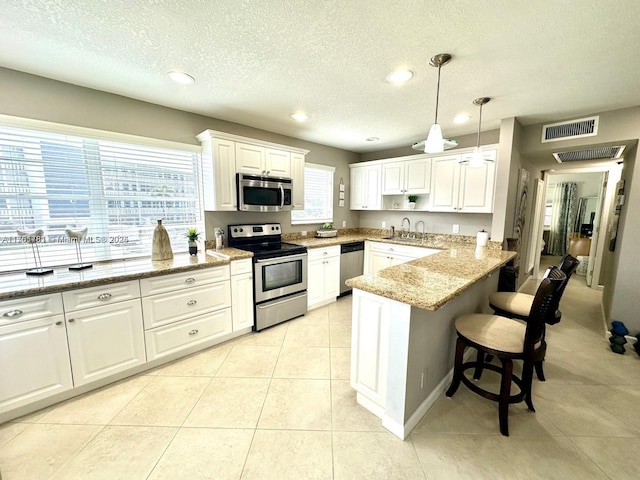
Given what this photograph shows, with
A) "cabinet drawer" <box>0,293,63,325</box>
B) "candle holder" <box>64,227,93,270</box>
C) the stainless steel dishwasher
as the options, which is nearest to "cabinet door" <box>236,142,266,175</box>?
"candle holder" <box>64,227,93,270</box>

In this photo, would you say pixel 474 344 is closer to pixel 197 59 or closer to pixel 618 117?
pixel 197 59

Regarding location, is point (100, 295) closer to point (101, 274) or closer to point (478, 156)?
point (101, 274)

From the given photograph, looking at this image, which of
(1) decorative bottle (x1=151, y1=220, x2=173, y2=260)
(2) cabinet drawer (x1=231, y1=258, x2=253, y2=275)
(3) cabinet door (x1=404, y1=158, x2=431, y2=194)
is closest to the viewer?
(1) decorative bottle (x1=151, y1=220, x2=173, y2=260)

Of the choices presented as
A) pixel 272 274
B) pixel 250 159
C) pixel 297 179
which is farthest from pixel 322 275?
pixel 250 159

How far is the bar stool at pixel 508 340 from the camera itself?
5.01ft

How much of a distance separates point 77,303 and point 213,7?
2115mm

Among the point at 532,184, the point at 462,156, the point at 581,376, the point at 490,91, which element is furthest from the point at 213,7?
the point at 532,184

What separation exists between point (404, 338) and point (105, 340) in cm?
222

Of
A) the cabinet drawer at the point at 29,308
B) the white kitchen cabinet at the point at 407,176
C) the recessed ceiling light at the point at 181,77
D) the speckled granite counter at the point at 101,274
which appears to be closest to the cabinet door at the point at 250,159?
the recessed ceiling light at the point at 181,77

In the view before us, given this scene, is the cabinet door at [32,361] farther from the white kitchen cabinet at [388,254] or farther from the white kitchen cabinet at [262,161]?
the white kitchen cabinet at [388,254]

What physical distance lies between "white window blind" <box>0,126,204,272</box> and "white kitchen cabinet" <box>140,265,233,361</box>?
2.45 ft

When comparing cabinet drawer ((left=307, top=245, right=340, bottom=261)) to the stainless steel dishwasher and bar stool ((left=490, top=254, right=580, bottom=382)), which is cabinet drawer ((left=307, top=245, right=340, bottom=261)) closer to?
the stainless steel dishwasher

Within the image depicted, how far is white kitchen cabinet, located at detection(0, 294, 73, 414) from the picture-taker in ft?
5.33

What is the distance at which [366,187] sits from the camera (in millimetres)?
4594
